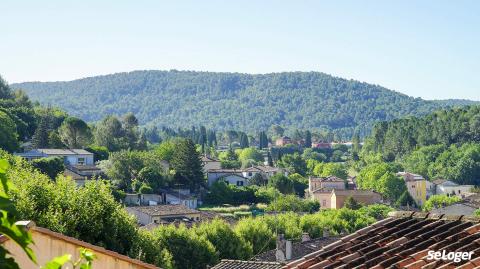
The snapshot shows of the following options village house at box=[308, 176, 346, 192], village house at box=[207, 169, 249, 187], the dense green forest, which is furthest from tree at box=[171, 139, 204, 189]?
the dense green forest

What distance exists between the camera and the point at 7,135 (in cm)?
8444

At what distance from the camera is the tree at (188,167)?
333ft

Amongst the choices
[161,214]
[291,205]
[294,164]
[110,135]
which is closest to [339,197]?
[291,205]

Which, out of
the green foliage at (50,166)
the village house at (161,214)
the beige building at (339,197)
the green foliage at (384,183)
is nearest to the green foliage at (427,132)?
the green foliage at (384,183)

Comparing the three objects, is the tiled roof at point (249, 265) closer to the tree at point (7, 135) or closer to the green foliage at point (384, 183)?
the tree at point (7, 135)

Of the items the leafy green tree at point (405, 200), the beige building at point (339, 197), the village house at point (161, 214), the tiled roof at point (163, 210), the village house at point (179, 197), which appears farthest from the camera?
the leafy green tree at point (405, 200)

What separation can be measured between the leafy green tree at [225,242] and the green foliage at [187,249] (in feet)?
6.67

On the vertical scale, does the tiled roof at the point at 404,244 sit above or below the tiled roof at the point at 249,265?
above

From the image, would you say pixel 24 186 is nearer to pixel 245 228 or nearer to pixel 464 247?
pixel 464 247

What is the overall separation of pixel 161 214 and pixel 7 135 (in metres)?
26.1

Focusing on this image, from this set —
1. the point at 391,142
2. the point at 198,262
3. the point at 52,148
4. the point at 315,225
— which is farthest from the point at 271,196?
the point at 391,142

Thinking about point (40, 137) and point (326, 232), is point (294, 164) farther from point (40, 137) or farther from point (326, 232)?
point (326, 232)

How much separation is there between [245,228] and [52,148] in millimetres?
51508

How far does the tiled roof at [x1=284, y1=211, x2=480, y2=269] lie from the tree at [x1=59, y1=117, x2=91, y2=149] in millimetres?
107406
